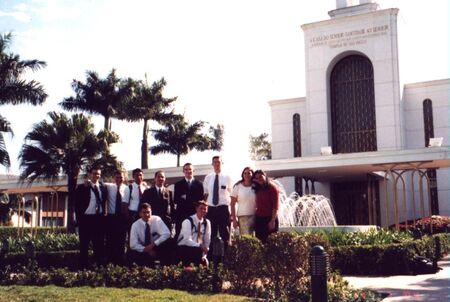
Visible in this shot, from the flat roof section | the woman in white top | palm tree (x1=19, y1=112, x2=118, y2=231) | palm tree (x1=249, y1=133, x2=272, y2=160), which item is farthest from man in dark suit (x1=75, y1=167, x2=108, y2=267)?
palm tree (x1=249, y1=133, x2=272, y2=160)

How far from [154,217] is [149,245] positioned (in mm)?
512

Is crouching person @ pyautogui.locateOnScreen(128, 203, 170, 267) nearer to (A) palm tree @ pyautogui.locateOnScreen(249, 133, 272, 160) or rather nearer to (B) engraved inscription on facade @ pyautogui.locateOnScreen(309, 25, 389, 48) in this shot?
(B) engraved inscription on facade @ pyautogui.locateOnScreen(309, 25, 389, 48)

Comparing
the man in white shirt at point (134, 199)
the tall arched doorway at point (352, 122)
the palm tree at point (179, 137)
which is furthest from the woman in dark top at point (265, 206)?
the palm tree at point (179, 137)

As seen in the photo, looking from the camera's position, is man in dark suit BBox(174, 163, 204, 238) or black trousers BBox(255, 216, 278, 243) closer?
black trousers BBox(255, 216, 278, 243)

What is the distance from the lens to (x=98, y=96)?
30.8 metres

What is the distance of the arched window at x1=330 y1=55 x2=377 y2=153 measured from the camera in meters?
31.2

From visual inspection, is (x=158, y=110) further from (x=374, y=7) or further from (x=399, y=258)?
(x=399, y=258)

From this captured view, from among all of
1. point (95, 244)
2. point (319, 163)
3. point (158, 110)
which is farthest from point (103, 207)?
point (158, 110)

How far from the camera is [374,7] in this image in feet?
109

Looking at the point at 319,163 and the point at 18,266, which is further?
the point at 319,163

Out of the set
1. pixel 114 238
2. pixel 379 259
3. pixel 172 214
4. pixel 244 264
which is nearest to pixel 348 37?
pixel 379 259

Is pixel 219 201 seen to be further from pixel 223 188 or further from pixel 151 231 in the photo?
pixel 151 231

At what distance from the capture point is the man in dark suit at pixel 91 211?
983 cm

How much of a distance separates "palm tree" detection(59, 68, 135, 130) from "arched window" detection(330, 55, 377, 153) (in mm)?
12941
